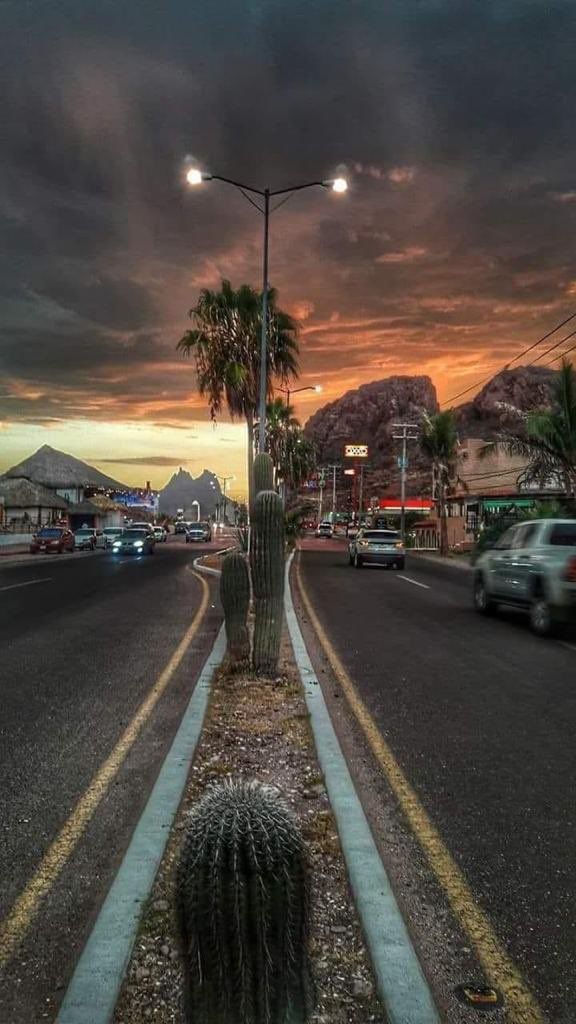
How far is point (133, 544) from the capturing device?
147 feet

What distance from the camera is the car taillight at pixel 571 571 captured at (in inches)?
480

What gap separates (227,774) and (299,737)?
112cm

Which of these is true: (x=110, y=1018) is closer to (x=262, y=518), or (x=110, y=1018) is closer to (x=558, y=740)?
(x=558, y=740)

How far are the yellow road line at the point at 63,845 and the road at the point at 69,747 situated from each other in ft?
0.10

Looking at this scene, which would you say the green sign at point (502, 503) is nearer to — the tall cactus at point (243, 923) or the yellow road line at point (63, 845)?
the yellow road line at point (63, 845)

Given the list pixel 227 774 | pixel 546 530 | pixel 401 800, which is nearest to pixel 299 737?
pixel 227 774

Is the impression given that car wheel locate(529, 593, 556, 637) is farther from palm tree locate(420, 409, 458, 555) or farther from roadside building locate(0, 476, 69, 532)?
roadside building locate(0, 476, 69, 532)

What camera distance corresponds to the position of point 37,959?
316cm

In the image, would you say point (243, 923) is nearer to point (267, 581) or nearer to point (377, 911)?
point (377, 911)

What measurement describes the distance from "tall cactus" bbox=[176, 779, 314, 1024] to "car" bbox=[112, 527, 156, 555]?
141ft

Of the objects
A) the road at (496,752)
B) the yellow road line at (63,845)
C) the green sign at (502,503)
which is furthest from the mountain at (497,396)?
the yellow road line at (63,845)

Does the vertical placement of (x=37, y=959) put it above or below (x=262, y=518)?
below

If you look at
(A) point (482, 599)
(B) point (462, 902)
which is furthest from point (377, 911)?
(A) point (482, 599)

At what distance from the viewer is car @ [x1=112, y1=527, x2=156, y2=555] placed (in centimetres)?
4484
